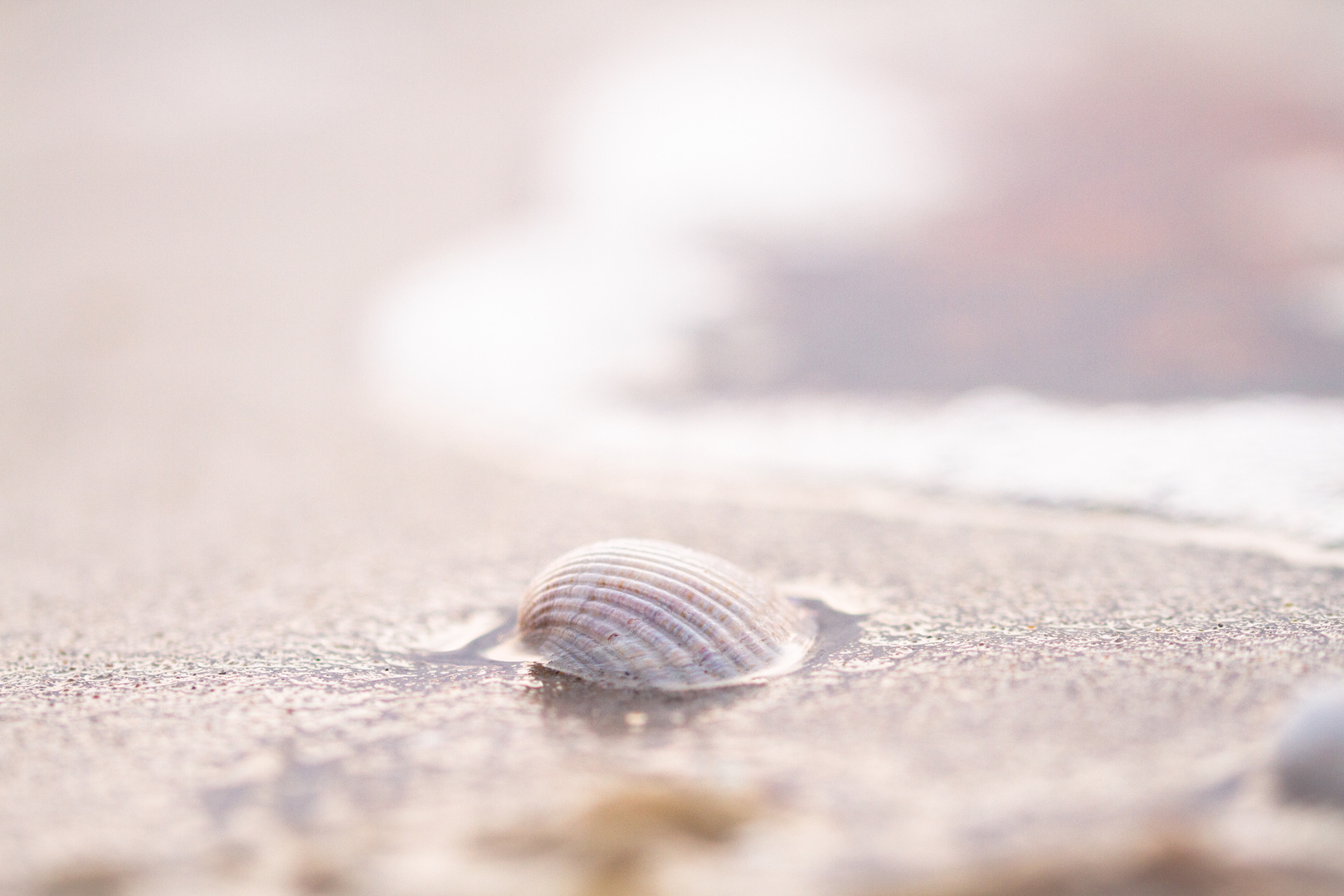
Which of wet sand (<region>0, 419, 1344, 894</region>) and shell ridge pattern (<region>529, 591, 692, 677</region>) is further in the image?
shell ridge pattern (<region>529, 591, 692, 677</region>)

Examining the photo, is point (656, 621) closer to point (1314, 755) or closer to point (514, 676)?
point (514, 676)

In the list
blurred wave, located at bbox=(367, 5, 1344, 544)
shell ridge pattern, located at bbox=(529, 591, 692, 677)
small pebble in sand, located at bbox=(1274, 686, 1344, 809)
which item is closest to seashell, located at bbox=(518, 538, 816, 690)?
shell ridge pattern, located at bbox=(529, 591, 692, 677)

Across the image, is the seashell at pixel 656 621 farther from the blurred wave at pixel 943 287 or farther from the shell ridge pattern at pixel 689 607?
the blurred wave at pixel 943 287

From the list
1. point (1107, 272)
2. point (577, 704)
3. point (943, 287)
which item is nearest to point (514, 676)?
point (577, 704)

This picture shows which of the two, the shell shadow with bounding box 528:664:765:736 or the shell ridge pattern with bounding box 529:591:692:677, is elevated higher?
the shell ridge pattern with bounding box 529:591:692:677

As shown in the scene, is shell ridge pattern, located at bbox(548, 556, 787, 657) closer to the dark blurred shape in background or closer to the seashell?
the seashell

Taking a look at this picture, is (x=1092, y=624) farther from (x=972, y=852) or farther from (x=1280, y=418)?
(x=1280, y=418)

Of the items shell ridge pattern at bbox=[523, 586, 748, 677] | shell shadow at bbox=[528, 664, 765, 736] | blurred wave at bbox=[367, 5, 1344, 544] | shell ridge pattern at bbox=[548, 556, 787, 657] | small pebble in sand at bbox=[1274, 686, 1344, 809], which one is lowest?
shell shadow at bbox=[528, 664, 765, 736]
